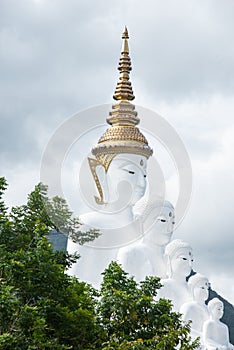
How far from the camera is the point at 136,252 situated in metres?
22.3

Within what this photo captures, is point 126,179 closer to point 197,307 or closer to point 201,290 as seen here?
point 201,290

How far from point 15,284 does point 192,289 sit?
11.5 metres

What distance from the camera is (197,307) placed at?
2228 cm

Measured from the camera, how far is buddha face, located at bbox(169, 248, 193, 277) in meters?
22.7

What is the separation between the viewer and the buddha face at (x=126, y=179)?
23.4 m

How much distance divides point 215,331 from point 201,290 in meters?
1.19

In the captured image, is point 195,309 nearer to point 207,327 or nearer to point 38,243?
point 207,327

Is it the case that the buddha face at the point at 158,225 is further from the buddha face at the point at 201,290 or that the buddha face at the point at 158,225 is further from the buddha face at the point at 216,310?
the buddha face at the point at 216,310

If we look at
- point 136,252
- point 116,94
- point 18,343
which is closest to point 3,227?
point 18,343

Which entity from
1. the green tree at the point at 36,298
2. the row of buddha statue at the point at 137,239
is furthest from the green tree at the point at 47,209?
the row of buddha statue at the point at 137,239

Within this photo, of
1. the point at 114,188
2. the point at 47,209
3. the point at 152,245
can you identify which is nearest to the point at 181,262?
the point at 152,245

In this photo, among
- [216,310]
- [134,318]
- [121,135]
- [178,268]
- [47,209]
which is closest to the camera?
[134,318]

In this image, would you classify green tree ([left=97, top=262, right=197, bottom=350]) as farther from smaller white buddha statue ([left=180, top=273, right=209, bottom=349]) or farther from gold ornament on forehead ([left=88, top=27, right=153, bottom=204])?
gold ornament on forehead ([left=88, top=27, right=153, bottom=204])

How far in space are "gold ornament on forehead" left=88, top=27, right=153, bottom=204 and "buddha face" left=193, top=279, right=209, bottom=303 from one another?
356 cm
